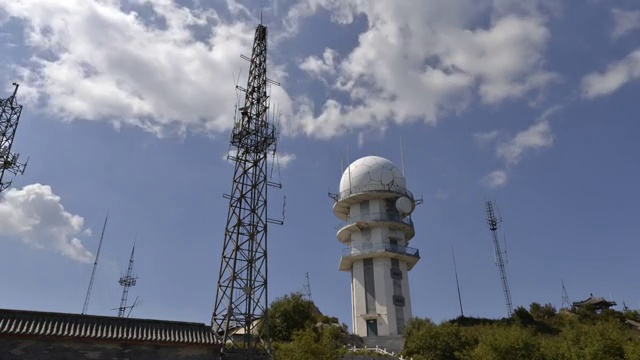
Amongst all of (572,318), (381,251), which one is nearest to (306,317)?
(381,251)

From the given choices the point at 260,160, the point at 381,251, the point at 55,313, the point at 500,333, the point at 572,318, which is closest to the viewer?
the point at 55,313

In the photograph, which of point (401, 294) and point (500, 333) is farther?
point (401, 294)

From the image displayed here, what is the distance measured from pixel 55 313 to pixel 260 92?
19856mm

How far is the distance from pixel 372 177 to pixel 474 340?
23239 mm

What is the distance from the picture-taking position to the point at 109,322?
2436 centimetres

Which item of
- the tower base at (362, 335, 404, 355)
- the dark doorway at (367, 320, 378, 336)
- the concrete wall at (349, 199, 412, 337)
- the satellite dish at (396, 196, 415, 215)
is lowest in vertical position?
the tower base at (362, 335, 404, 355)

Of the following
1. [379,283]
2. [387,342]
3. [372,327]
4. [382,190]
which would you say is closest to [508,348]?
[387,342]

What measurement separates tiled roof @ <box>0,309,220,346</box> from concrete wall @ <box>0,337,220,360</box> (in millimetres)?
341

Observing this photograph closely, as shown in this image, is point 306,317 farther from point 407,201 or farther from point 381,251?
point 407,201

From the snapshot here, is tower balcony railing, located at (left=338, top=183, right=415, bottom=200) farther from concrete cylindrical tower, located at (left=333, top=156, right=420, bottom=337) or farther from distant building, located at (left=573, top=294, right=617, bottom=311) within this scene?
distant building, located at (left=573, top=294, right=617, bottom=311)

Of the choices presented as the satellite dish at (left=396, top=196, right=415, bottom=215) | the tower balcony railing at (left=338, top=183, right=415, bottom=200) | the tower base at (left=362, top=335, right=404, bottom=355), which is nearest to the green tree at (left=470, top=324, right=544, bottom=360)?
the tower base at (left=362, top=335, right=404, bottom=355)

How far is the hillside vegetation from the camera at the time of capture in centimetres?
2678

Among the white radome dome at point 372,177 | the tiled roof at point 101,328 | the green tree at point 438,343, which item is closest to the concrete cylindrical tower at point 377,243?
the white radome dome at point 372,177

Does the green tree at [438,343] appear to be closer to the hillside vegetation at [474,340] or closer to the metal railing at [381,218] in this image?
the hillside vegetation at [474,340]
